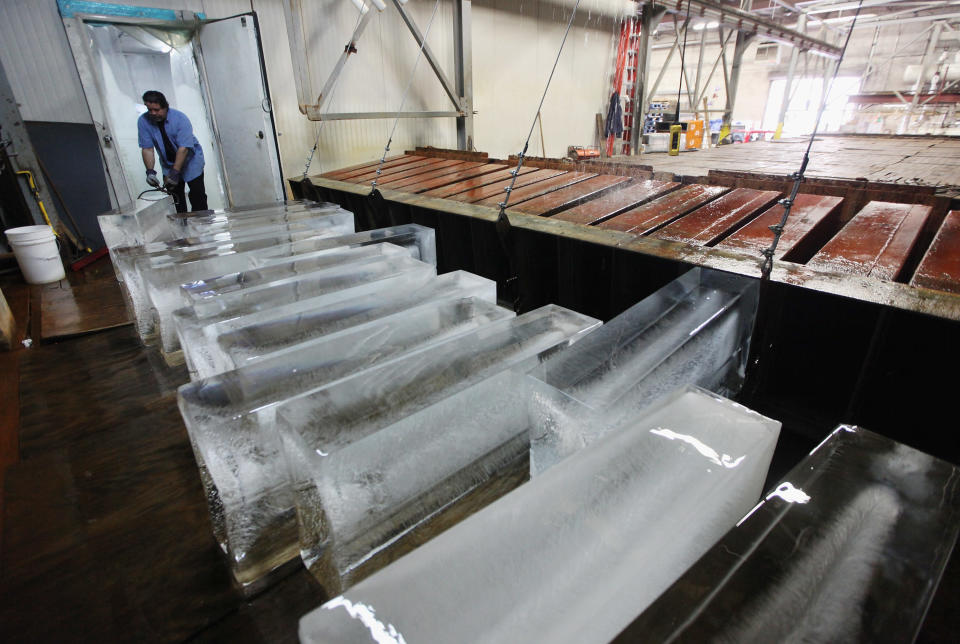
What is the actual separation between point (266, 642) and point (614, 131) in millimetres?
9966

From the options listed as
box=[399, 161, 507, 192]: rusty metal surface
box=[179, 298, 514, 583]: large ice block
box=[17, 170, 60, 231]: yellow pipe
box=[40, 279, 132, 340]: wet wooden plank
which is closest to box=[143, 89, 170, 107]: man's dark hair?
box=[17, 170, 60, 231]: yellow pipe

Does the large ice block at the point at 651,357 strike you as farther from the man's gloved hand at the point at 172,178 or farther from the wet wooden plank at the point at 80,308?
the man's gloved hand at the point at 172,178

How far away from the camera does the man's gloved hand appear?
17.7ft

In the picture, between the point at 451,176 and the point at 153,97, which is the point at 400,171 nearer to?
the point at 451,176

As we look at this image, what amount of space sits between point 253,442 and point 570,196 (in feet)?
9.12

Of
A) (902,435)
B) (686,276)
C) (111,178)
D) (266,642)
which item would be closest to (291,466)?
(266,642)

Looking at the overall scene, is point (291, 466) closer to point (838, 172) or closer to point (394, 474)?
point (394, 474)

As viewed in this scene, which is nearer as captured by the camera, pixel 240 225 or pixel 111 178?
pixel 240 225

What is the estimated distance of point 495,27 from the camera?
804 centimetres

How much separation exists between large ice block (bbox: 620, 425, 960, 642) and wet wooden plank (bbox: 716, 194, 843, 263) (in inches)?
55.7

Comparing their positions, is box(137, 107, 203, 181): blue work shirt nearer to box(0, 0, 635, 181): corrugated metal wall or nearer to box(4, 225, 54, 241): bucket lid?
box(0, 0, 635, 181): corrugated metal wall

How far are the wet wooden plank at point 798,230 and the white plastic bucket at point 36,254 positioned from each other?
5.66 meters

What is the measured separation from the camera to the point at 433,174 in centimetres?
456

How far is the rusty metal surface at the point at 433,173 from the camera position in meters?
4.26
